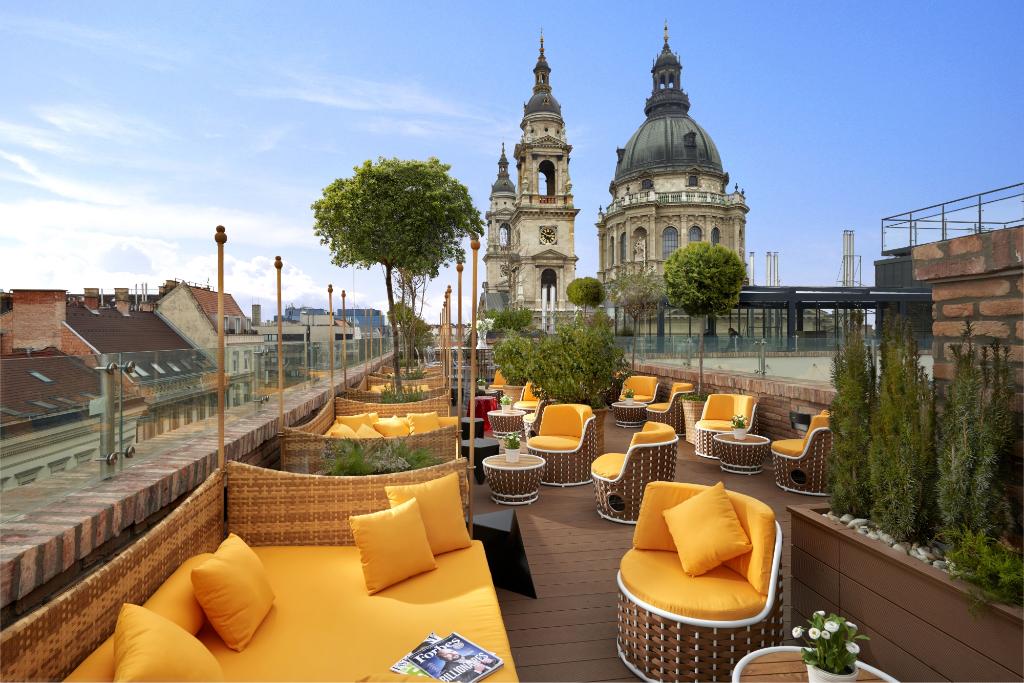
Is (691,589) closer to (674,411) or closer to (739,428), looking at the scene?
(739,428)

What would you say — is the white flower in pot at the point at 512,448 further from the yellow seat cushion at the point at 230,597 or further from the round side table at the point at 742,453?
the yellow seat cushion at the point at 230,597

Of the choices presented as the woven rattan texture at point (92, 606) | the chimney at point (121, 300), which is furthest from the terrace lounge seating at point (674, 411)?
the chimney at point (121, 300)

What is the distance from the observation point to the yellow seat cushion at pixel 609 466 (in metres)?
5.39

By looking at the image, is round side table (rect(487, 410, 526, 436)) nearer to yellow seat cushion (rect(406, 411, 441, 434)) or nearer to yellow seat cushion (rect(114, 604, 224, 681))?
yellow seat cushion (rect(406, 411, 441, 434))

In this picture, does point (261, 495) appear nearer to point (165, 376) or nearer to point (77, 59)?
point (165, 376)

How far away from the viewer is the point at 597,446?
7340 millimetres

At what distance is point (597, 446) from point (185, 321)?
36.5 metres

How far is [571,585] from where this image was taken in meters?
4.01

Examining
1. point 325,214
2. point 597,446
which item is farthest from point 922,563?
point 325,214

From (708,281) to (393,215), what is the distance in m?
7.42

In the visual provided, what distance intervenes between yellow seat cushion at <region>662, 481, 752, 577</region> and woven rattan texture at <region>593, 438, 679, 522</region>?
6.83 ft

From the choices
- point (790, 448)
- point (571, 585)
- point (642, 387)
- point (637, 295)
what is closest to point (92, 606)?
point (571, 585)

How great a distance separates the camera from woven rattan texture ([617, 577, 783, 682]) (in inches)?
106

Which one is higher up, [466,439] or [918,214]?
[918,214]
